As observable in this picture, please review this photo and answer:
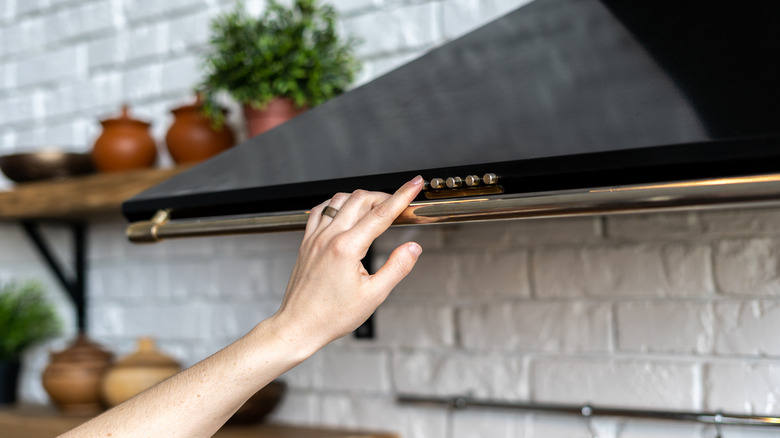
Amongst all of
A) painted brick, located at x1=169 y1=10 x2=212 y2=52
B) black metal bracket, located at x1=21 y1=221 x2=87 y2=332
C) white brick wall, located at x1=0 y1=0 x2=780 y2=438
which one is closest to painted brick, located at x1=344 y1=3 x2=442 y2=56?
white brick wall, located at x1=0 y1=0 x2=780 y2=438

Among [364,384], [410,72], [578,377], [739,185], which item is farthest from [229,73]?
[739,185]

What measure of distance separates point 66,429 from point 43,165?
1.55ft

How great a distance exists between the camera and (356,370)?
131 cm

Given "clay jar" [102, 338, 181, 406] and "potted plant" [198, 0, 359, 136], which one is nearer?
"potted plant" [198, 0, 359, 136]

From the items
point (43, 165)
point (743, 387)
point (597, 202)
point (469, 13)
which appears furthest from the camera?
point (43, 165)

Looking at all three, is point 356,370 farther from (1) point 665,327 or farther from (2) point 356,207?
(2) point 356,207

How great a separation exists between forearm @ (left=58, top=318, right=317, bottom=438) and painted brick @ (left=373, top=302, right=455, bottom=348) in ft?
1.73

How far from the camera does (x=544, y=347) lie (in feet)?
3.76

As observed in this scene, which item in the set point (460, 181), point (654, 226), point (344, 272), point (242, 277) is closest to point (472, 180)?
point (460, 181)

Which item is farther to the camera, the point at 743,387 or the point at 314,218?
the point at 743,387

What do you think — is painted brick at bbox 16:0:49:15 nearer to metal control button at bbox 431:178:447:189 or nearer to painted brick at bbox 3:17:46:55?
painted brick at bbox 3:17:46:55

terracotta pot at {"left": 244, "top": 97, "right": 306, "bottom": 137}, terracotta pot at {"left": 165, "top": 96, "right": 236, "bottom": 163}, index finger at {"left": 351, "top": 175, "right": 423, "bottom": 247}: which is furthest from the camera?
terracotta pot at {"left": 165, "top": 96, "right": 236, "bottom": 163}

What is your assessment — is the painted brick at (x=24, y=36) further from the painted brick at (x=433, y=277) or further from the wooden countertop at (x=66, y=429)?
the painted brick at (x=433, y=277)

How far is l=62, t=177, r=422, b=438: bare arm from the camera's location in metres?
0.70
